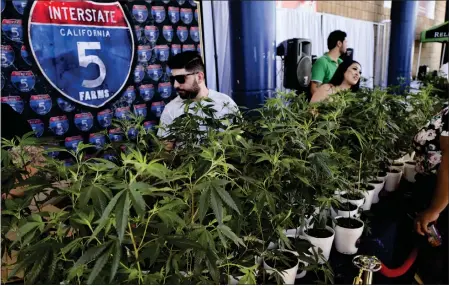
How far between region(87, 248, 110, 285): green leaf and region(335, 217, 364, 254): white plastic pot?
1058 millimetres

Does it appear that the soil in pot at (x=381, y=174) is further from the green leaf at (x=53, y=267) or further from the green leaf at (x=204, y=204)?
the green leaf at (x=53, y=267)

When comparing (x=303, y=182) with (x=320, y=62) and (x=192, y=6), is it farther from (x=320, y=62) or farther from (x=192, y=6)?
(x=192, y=6)

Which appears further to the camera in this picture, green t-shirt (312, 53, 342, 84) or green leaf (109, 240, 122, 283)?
green t-shirt (312, 53, 342, 84)

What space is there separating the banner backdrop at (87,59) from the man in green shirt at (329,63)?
54.7 inches

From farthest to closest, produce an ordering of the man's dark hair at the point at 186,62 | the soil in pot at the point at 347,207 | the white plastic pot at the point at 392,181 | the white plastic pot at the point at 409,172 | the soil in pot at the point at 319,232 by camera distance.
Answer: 1. the man's dark hair at the point at 186,62
2. the white plastic pot at the point at 409,172
3. the white plastic pot at the point at 392,181
4. the soil in pot at the point at 347,207
5. the soil in pot at the point at 319,232

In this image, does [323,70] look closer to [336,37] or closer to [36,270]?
[336,37]

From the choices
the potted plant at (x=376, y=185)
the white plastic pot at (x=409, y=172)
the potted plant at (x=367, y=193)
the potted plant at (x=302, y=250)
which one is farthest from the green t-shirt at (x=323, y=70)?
the potted plant at (x=302, y=250)

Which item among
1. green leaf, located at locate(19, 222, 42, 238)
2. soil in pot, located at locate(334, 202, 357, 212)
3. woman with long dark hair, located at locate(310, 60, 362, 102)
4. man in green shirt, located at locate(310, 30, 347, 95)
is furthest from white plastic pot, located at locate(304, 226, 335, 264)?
man in green shirt, located at locate(310, 30, 347, 95)

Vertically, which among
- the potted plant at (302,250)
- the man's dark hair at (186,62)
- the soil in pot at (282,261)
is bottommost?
the soil in pot at (282,261)

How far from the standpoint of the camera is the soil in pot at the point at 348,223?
61.5 inches

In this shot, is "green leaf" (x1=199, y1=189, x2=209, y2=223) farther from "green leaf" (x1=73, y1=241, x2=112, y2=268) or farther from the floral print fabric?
the floral print fabric

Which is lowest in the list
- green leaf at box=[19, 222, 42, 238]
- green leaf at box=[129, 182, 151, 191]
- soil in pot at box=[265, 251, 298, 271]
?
soil in pot at box=[265, 251, 298, 271]

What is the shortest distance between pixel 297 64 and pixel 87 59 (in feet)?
8.41

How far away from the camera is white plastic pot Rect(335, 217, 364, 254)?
4.87ft
